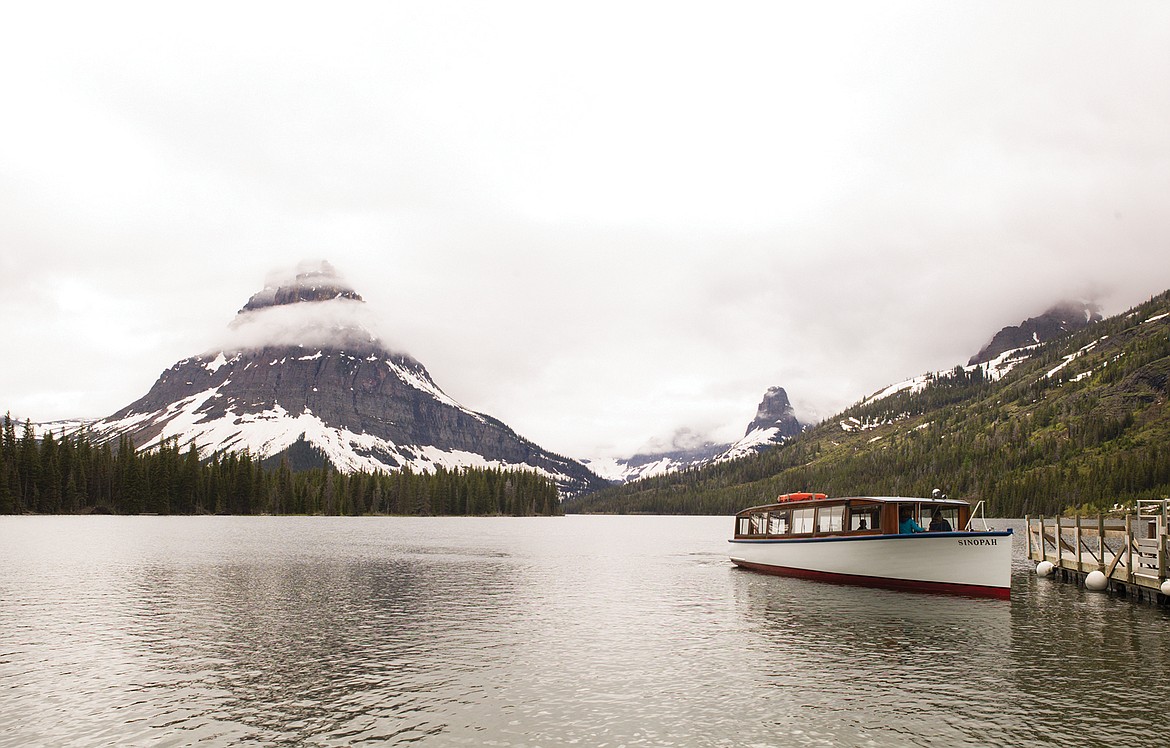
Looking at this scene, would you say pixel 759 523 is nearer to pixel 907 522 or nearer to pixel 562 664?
pixel 907 522

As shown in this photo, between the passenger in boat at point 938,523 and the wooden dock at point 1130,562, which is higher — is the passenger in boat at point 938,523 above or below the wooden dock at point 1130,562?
above

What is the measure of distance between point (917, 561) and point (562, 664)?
101ft

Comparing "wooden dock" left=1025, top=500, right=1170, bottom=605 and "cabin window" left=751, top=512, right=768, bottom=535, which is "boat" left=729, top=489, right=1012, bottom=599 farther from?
"wooden dock" left=1025, top=500, right=1170, bottom=605

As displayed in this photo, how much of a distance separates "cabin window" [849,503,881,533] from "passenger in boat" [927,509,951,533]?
11.3 ft

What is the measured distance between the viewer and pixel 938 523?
52562 millimetres

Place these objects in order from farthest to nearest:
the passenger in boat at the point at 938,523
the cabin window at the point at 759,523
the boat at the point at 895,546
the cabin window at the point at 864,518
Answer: the cabin window at the point at 759,523 < the cabin window at the point at 864,518 < the passenger in boat at the point at 938,523 < the boat at the point at 895,546

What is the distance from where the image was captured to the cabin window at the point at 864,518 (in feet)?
175

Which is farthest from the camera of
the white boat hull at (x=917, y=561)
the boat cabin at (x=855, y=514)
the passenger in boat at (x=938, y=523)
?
the passenger in boat at (x=938, y=523)

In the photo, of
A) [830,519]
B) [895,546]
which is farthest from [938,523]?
[830,519]

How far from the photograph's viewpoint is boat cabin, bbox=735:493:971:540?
52.2 metres

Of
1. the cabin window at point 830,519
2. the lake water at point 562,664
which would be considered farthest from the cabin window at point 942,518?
the cabin window at point 830,519

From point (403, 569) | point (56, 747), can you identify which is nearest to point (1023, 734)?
point (56, 747)

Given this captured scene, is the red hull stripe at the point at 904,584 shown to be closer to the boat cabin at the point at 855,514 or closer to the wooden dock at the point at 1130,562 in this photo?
the boat cabin at the point at 855,514

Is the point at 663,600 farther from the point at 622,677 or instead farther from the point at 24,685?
the point at 24,685
